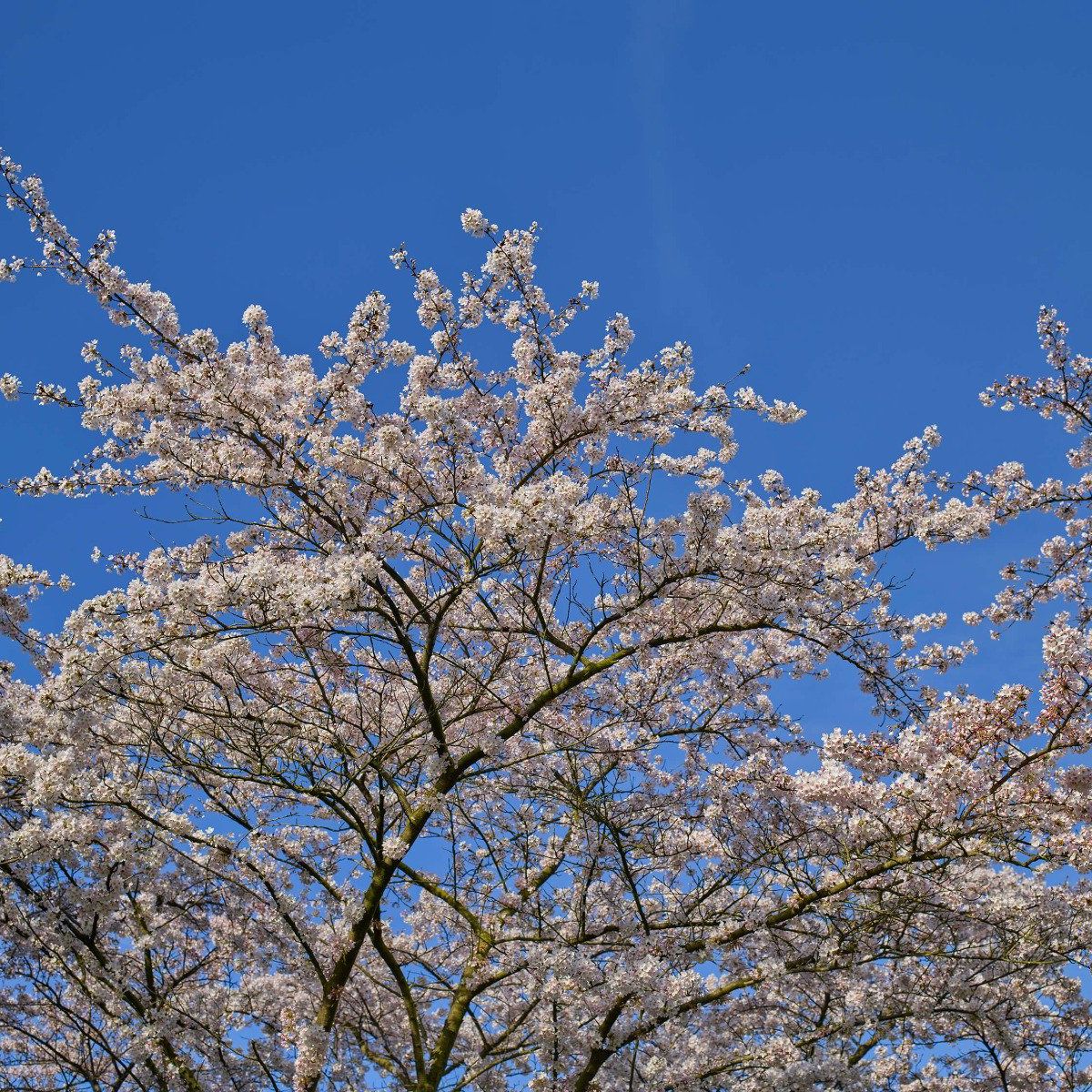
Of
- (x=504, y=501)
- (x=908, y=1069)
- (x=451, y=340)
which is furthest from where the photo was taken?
(x=908, y=1069)

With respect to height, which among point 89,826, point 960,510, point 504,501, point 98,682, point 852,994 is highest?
point 960,510

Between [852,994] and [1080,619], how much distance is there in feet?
18.3

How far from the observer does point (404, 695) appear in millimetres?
11391

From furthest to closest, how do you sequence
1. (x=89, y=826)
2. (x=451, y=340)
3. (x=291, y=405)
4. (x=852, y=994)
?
(x=451, y=340), (x=291, y=405), (x=852, y=994), (x=89, y=826)

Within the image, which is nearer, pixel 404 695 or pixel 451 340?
pixel 451 340

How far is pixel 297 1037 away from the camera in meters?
7.80

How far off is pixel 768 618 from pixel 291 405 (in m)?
4.97

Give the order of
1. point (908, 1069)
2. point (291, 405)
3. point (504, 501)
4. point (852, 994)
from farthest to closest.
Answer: point (908, 1069), point (291, 405), point (504, 501), point (852, 994)

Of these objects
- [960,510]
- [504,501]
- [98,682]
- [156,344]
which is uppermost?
[156,344]

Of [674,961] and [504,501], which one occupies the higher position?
[504,501]

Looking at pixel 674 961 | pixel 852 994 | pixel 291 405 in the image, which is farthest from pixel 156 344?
pixel 852 994

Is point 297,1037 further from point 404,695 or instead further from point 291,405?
point 291,405

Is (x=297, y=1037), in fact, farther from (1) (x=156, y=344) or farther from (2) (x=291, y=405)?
(1) (x=156, y=344)

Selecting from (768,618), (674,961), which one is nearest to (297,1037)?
(674,961)
